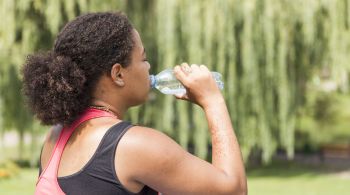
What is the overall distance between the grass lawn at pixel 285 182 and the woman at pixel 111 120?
1069 cm

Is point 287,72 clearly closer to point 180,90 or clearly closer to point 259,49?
point 259,49

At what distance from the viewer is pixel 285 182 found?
50.3 feet

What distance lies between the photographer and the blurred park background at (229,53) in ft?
42.6

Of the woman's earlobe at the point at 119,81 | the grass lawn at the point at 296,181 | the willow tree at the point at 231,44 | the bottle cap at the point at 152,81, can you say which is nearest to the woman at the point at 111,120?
the woman's earlobe at the point at 119,81

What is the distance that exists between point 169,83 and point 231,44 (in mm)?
10756

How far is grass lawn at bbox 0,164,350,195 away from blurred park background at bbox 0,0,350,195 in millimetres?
34

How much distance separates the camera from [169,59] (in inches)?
519

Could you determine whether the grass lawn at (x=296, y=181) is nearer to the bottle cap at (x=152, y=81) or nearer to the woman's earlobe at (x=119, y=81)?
the bottle cap at (x=152, y=81)

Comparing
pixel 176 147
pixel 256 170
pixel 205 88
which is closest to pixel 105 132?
pixel 176 147

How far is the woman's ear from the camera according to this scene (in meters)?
2.04

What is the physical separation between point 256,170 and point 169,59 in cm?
516

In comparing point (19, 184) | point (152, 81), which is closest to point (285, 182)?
point (19, 184)

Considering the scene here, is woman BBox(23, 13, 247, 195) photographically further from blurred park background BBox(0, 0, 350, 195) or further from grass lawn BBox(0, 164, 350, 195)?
blurred park background BBox(0, 0, 350, 195)

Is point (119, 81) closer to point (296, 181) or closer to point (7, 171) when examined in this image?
point (7, 171)
